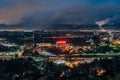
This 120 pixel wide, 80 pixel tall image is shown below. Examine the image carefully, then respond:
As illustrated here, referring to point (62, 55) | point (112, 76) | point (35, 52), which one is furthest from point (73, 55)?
point (112, 76)

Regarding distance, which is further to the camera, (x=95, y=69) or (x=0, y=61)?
(x=0, y=61)

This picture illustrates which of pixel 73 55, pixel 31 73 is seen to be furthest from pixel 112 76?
pixel 73 55

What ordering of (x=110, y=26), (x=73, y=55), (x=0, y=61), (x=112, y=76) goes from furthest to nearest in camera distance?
(x=110, y=26) < (x=73, y=55) < (x=0, y=61) < (x=112, y=76)

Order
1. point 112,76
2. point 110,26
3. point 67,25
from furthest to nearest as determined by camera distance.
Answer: point 67,25 < point 110,26 < point 112,76

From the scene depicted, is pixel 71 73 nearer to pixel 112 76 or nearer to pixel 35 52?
pixel 112 76

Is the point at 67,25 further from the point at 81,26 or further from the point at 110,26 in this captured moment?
the point at 110,26

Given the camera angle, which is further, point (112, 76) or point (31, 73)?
point (31, 73)

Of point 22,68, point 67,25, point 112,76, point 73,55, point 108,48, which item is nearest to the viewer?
point 112,76

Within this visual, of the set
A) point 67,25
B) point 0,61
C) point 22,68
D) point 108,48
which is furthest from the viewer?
point 67,25

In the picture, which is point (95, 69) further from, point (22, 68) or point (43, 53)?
point (43, 53)
